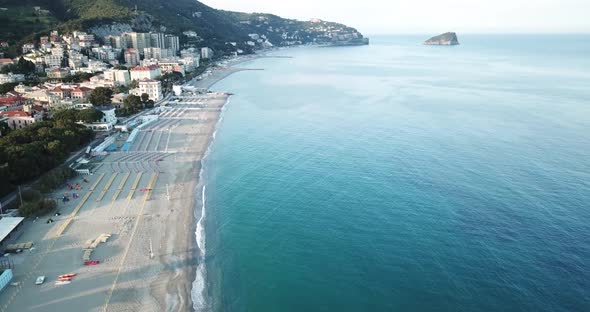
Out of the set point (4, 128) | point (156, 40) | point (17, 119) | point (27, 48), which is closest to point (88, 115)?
point (17, 119)

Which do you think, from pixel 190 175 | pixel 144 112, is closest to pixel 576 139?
pixel 190 175

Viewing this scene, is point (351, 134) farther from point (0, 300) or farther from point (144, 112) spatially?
point (0, 300)

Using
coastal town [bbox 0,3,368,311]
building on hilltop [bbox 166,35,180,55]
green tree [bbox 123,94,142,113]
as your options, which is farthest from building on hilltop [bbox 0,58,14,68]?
building on hilltop [bbox 166,35,180,55]

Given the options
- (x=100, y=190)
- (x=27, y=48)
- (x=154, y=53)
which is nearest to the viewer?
(x=100, y=190)

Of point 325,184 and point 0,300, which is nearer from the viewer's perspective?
point 0,300

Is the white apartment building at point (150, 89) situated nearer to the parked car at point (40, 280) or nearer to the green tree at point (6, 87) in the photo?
the green tree at point (6, 87)

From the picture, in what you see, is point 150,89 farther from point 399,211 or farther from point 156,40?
point 156,40
